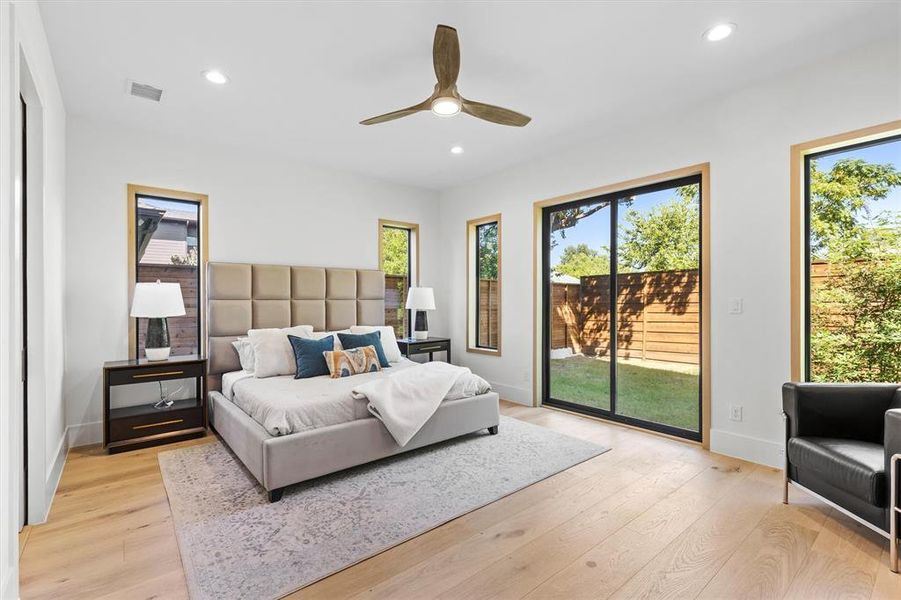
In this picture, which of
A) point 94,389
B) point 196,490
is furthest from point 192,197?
point 196,490

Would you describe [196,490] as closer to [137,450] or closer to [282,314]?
[137,450]

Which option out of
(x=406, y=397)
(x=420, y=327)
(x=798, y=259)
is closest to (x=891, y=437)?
(x=798, y=259)

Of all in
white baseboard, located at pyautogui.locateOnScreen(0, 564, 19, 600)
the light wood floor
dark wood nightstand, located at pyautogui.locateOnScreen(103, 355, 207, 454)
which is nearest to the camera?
white baseboard, located at pyautogui.locateOnScreen(0, 564, 19, 600)

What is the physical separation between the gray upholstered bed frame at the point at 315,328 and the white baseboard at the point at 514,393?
1.19m

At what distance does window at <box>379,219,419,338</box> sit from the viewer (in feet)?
18.9

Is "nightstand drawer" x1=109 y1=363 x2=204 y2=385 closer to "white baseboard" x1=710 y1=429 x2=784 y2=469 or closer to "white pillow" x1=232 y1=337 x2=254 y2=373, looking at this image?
"white pillow" x1=232 y1=337 x2=254 y2=373

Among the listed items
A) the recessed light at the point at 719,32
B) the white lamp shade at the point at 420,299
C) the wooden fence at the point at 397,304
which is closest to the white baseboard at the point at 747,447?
the recessed light at the point at 719,32

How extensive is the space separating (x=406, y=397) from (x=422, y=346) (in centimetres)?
209

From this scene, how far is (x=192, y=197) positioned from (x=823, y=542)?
5310mm

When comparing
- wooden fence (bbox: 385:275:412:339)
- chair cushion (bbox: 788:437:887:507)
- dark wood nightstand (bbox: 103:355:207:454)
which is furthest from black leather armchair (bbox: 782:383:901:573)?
dark wood nightstand (bbox: 103:355:207:454)

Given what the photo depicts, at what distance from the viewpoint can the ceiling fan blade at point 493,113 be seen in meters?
2.76

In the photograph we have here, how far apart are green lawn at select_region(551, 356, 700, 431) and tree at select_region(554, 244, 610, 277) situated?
92 cm

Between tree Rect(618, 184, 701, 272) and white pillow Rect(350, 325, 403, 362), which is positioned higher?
tree Rect(618, 184, 701, 272)

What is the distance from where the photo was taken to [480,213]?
219 inches
